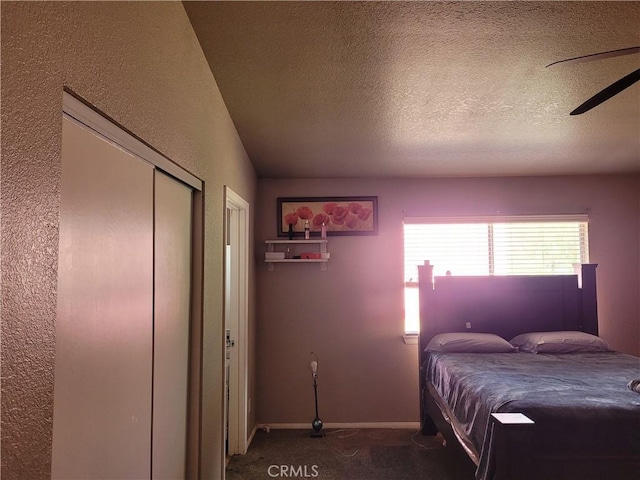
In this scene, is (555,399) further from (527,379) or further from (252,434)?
(252,434)

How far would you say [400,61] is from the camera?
2.16 metres

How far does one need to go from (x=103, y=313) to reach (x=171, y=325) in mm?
617

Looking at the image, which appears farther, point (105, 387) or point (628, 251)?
point (628, 251)

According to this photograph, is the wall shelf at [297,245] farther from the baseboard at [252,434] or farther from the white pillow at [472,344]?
the baseboard at [252,434]

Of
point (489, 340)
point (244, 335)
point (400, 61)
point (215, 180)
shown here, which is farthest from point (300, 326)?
point (400, 61)

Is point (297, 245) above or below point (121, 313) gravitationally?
above

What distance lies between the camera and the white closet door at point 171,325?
68.6 inches

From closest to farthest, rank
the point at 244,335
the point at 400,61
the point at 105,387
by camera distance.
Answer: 1. the point at 105,387
2. the point at 400,61
3. the point at 244,335

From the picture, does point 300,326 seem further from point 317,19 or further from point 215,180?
point 317,19

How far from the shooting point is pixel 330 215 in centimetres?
411

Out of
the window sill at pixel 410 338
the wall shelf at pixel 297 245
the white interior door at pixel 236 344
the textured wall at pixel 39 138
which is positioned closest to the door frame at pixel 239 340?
the white interior door at pixel 236 344

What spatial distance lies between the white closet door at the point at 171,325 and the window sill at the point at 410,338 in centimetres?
240

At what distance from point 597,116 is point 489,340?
1.79 metres

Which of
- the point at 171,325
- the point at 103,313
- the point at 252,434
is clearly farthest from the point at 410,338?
the point at 103,313
